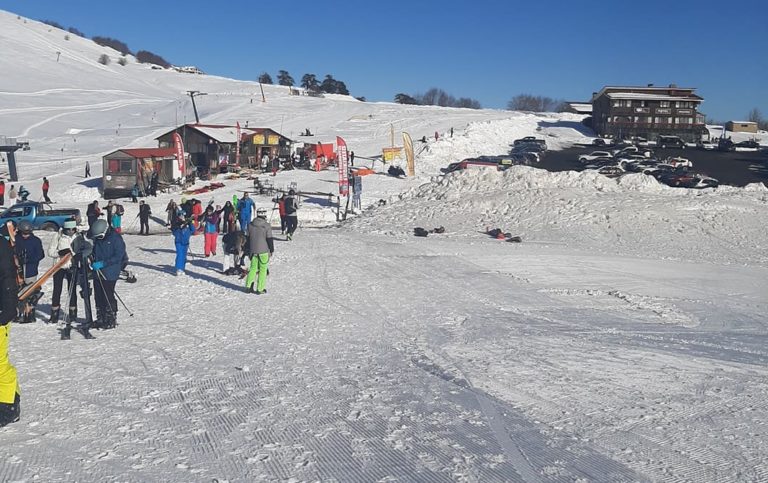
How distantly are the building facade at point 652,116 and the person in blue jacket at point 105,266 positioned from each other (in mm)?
68128

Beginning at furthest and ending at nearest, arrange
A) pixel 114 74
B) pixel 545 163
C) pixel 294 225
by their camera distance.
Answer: pixel 114 74, pixel 545 163, pixel 294 225

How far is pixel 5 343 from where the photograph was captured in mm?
5793

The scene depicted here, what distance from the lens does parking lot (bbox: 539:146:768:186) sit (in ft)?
138

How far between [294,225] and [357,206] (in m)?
10.3

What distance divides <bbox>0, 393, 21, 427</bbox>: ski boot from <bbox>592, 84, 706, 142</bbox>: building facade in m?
71.5

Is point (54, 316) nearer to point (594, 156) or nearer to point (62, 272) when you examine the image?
point (62, 272)

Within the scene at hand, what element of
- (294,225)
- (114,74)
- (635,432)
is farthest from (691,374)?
(114,74)

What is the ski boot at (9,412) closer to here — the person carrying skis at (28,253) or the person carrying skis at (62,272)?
the person carrying skis at (62,272)

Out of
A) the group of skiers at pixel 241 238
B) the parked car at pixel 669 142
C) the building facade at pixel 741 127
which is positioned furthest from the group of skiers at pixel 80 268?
the building facade at pixel 741 127

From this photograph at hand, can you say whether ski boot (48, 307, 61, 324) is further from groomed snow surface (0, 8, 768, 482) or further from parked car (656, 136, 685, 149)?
parked car (656, 136, 685, 149)

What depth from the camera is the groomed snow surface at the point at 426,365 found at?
5195 mm

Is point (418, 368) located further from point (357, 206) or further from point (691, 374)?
point (357, 206)

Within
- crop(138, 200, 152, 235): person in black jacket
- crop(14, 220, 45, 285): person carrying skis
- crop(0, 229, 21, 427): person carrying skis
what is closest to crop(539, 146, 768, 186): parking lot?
crop(138, 200, 152, 235): person in black jacket

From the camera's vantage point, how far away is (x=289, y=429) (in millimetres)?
5785
